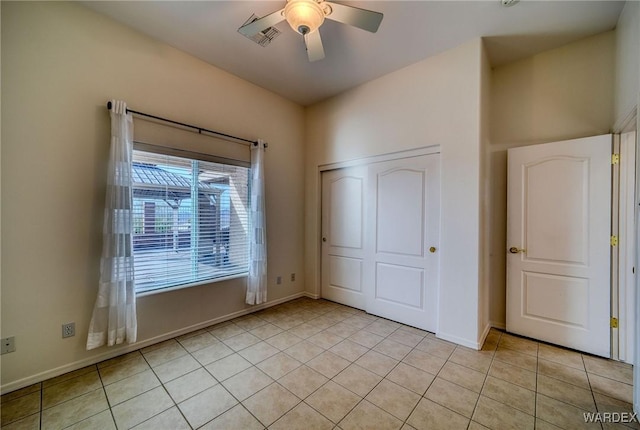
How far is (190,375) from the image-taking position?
2.08m

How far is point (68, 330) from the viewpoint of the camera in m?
2.13

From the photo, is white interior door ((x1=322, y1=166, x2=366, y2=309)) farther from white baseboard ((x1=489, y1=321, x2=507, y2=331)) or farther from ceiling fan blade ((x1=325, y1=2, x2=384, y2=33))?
ceiling fan blade ((x1=325, y1=2, x2=384, y2=33))

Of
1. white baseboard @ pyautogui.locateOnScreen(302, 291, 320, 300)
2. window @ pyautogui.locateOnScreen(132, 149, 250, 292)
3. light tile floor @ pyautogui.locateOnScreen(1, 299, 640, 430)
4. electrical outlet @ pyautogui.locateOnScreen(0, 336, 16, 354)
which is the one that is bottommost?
light tile floor @ pyautogui.locateOnScreen(1, 299, 640, 430)

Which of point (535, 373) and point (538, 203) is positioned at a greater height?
point (538, 203)

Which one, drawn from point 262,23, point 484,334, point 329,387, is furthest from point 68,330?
point 484,334

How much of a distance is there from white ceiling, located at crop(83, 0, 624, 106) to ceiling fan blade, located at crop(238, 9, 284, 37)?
35 centimetres

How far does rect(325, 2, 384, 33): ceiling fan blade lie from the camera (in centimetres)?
176

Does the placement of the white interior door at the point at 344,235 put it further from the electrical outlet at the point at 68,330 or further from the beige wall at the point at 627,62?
the electrical outlet at the point at 68,330

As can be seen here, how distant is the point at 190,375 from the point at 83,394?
2.30ft

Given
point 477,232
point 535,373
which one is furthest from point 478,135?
point 535,373

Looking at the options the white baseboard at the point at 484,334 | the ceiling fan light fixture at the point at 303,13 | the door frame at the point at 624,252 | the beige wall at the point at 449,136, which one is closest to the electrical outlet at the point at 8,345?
the ceiling fan light fixture at the point at 303,13

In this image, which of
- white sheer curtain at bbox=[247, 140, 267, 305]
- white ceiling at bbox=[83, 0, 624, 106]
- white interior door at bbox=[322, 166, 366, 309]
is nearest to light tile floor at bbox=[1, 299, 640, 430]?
white sheer curtain at bbox=[247, 140, 267, 305]

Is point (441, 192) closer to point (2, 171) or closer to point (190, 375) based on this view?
point (190, 375)

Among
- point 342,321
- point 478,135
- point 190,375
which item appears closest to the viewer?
point 190,375
